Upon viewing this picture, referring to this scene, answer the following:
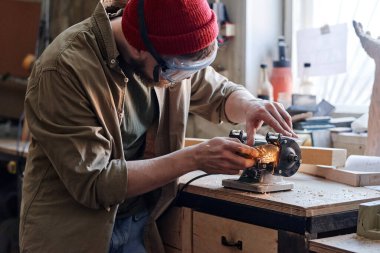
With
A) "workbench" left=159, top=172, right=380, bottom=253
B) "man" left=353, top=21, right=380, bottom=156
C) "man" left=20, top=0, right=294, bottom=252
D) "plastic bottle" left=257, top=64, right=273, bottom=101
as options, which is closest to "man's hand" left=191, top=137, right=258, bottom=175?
"man" left=20, top=0, right=294, bottom=252

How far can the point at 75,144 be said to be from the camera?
59.4 inches

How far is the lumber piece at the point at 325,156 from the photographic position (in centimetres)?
195

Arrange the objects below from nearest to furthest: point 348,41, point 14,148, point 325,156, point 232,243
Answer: point 232,243 → point 325,156 → point 348,41 → point 14,148

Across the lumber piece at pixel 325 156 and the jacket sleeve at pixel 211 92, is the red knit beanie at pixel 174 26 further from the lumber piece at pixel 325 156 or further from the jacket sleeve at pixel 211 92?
the lumber piece at pixel 325 156

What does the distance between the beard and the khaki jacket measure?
0.05 m

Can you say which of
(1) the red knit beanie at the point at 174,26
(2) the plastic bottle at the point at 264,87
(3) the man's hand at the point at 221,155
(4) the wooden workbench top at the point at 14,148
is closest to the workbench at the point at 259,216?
(3) the man's hand at the point at 221,155

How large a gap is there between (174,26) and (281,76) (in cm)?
136

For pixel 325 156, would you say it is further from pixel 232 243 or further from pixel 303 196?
pixel 232 243

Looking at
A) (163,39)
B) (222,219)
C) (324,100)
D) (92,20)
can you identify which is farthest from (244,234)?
(324,100)

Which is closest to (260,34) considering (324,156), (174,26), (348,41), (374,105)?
(348,41)

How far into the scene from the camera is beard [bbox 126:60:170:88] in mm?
1666

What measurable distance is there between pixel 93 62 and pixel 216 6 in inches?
52.4

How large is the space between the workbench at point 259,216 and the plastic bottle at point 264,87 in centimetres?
75

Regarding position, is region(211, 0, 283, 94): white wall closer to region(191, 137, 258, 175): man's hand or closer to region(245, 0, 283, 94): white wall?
region(245, 0, 283, 94): white wall
